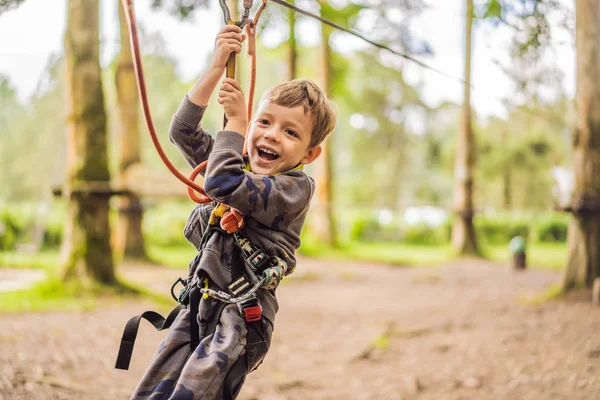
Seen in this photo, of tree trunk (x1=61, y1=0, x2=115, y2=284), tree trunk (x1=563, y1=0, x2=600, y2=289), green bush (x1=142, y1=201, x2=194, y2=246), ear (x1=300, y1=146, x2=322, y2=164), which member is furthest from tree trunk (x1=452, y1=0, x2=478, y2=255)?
ear (x1=300, y1=146, x2=322, y2=164)

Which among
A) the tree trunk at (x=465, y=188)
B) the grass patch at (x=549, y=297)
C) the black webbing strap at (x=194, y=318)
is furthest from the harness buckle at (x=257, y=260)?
the tree trunk at (x=465, y=188)

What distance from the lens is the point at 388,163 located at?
4053 centimetres

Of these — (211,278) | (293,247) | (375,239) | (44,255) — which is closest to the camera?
(211,278)

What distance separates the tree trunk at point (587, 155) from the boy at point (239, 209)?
6263 mm

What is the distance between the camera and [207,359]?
222 centimetres

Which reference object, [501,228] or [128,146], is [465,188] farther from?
[501,228]

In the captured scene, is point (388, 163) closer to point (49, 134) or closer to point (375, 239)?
point (375, 239)

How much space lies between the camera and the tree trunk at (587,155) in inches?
302

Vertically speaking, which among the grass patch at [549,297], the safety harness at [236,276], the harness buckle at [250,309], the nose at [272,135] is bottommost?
the grass patch at [549,297]

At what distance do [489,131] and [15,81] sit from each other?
68.8 ft

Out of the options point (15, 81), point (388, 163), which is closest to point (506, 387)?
point (15, 81)

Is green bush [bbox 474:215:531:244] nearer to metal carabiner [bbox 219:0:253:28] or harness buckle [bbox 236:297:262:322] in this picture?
metal carabiner [bbox 219:0:253:28]

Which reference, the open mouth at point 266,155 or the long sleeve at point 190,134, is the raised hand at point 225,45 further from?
the open mouth at point 266,155

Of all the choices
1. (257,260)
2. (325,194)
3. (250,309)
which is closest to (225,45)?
(257,260)
